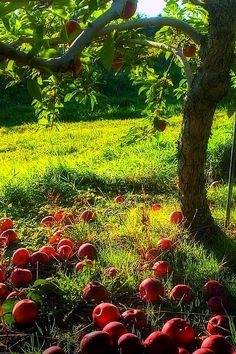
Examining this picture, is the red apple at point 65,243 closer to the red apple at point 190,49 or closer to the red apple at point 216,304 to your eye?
the red apple at point 216,304

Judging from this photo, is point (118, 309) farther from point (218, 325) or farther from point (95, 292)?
point (218, 325)

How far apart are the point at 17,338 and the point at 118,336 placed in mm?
490

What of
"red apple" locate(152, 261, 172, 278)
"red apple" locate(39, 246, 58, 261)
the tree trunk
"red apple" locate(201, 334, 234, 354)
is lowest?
"red apple" locate(39, 246, 58, 261)

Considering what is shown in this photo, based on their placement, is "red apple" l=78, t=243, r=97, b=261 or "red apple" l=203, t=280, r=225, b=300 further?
"red apple" l=78, t=243, r=97, b=261

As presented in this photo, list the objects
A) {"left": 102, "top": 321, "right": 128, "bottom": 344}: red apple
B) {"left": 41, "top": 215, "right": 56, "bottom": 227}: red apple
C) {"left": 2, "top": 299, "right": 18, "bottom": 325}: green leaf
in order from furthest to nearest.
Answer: {"left": 41, "top": 215, "right": 56, "bottom": 227}: red apple
{"left": 2, "top": 299, "right": 18, "bottom": 325}: green leaf
{"left": 102, "top": 321, "right": 128, "bottom": 344}: red apple

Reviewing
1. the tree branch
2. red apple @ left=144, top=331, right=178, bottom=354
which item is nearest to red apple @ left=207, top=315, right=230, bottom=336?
red apple @ left=144, top=331, right=178, bottom=354

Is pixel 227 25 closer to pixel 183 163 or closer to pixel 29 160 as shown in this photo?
pixel 183 163

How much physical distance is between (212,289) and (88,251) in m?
0.79

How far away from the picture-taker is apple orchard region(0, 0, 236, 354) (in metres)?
2.01

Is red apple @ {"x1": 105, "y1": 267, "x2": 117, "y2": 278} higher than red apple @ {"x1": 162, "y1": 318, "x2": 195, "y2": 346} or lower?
lower

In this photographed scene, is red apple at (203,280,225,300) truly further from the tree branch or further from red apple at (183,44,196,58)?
red apple at (183,44,196,58)

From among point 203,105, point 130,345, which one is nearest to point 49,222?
point 203,105

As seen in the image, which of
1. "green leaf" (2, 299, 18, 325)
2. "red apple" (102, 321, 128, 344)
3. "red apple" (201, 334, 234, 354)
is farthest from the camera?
"green leaf" (2, 299, 18, 325)

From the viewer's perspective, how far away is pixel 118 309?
2424 mm
